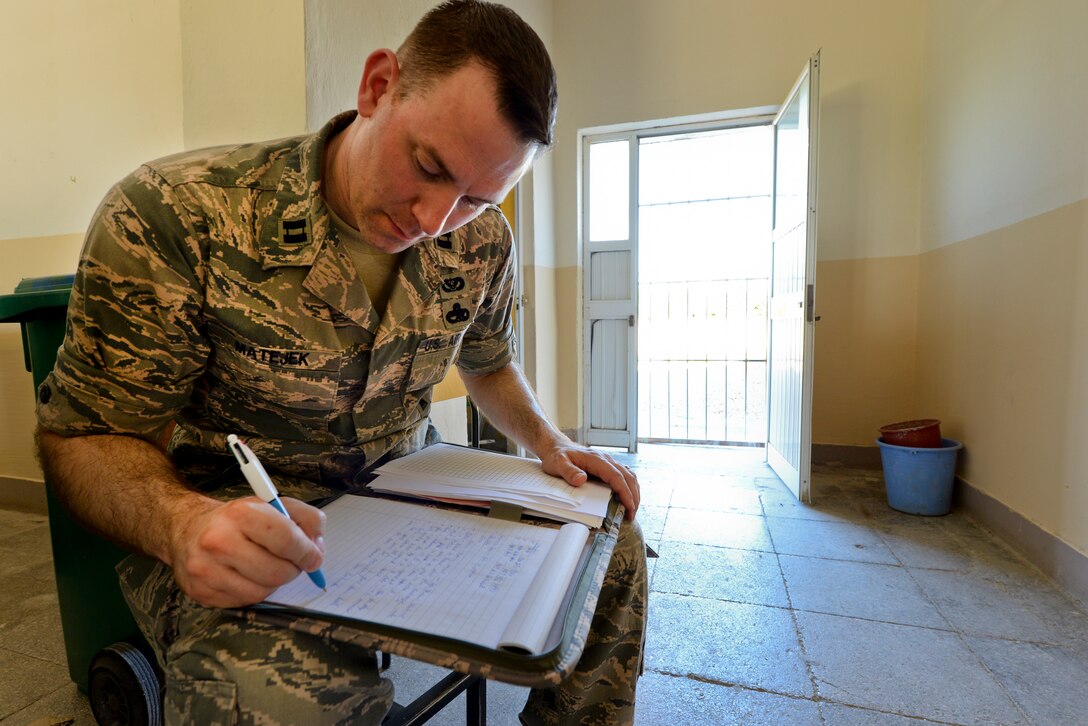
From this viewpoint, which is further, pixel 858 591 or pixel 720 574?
pixel 720 574

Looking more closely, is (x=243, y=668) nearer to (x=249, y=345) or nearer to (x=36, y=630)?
(x=249, y=345)

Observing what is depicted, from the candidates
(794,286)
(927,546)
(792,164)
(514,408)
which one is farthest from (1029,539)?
(514,408)

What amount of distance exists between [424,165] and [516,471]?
45 cm

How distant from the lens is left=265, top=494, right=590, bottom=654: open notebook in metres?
0.46

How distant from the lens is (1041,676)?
50.0 inches

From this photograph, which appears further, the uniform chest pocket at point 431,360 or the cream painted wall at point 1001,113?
the cream painted wall at point 1001,113

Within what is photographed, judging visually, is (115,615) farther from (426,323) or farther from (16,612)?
(426,323)

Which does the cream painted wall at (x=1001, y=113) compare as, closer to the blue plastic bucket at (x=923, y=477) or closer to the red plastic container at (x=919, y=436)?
the red plastic container at (x=919, y=436)

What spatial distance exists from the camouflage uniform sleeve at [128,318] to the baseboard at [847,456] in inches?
124

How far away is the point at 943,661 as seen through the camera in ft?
4.34

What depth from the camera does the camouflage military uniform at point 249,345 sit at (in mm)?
604

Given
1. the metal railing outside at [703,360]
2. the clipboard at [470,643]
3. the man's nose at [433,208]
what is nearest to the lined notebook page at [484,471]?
the clipboard at [470,643]

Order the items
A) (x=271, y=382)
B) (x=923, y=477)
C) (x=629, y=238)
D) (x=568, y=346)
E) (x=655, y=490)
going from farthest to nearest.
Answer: (x=568, y=346)
(x=629, y=238)
(x=655, y=490)
(x=923, y=477)
(x=271, y=382)

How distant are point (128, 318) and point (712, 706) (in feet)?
4.12
